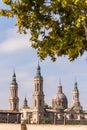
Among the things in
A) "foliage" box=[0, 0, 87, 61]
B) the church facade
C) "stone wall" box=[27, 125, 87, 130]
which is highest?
the church facade

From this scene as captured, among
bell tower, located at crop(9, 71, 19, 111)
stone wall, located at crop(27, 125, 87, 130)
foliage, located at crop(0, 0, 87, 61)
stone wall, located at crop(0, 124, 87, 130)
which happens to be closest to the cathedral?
bell tower, located at crop(9, 71, 19, 111)

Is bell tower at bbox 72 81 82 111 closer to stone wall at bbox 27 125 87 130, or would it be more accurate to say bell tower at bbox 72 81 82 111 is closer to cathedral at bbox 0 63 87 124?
cathedral at bbox 0 63 87 124

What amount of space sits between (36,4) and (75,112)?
14112cm

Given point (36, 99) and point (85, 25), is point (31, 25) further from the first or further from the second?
point (36, 99)

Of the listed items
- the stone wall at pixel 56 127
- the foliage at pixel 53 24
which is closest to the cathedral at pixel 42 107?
the stone wall at pixel 56 127

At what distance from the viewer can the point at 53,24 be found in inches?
724

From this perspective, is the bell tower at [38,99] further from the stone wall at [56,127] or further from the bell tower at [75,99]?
the stone wall at [56,127]

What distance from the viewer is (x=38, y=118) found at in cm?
13662

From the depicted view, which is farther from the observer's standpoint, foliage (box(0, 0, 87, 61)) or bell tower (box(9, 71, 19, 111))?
bell tower (box(9, 71, 19, 111))

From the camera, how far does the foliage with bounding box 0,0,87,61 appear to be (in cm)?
1692

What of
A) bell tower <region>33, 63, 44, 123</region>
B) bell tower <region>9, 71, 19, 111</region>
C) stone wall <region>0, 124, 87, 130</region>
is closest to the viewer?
stone wall <region>0, 124, 87, 130</region>

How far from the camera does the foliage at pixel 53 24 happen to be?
1692cm

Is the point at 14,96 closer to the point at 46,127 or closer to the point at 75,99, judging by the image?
the point at 75,99

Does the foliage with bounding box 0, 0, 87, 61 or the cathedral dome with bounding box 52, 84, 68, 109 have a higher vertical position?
the cathedral dome with bounding box 52, 84, 68, 109
